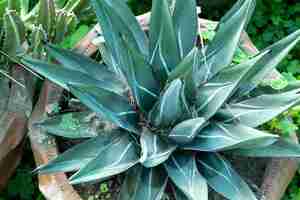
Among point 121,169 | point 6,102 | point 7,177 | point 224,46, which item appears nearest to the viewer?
point 121,169

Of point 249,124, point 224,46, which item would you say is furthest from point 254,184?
point 224,46

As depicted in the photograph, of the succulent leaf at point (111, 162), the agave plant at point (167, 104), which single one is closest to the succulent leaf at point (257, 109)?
the agave plant at point (167, 104)

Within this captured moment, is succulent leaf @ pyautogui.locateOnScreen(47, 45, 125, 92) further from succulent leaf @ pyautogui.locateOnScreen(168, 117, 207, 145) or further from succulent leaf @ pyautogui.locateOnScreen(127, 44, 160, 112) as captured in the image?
succulent leaf @ pyautogui.locateOnScreen(168, 117, 207, 145)

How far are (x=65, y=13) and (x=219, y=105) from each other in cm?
50

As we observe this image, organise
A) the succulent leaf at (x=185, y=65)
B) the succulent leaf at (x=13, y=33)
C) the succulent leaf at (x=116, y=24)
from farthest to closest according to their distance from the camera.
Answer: the succulent leaf at (x=13, y=33), the succulent leaf at (x=116, y=24), the succulent leaf at (x=185, y=65)

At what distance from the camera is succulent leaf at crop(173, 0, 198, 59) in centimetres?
142

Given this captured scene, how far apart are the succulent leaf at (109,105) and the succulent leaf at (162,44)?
0.11 m

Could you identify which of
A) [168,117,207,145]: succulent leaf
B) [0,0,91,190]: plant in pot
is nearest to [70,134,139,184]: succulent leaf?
[168,117,207,145]: succulent leaf

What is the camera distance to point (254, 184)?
153 cm

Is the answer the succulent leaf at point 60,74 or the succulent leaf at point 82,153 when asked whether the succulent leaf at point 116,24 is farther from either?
the succulent leaf at point 82,153

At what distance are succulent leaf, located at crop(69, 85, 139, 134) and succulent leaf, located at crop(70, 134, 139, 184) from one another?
4cm

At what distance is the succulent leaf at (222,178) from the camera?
1.35 meters

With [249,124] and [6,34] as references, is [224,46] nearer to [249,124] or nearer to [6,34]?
[249,124]

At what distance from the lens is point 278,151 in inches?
55.0
